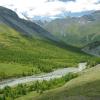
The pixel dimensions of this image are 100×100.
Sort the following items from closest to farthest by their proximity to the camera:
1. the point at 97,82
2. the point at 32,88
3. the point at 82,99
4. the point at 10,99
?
the point at 82,99 < the point at 97,82 < the point at 10,99 < the point at 32,88

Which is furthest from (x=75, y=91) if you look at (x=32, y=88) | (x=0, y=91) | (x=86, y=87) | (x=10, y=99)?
(x=0, y=91)

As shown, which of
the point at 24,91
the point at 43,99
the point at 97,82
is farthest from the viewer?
the point at 24,91

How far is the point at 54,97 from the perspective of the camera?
95.8 m

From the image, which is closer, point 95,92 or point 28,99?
point 95,92

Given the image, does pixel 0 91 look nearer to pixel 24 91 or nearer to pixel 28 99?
pixel 24 91

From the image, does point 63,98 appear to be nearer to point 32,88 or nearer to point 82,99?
point 82,99

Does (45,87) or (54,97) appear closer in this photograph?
(54,97)

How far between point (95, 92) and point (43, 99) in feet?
47.8

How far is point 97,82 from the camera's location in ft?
351

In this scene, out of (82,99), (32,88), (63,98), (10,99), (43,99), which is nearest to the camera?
(82,99)

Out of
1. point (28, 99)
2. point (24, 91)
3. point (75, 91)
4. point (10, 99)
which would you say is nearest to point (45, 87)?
point (24, 91)

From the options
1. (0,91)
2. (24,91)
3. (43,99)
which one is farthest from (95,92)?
(0,91)

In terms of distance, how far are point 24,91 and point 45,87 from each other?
8.31m

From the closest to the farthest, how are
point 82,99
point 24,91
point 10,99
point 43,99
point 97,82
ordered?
point 82,99 → point 43,99 → point 97,82 → point 10,99 → point 24,91
